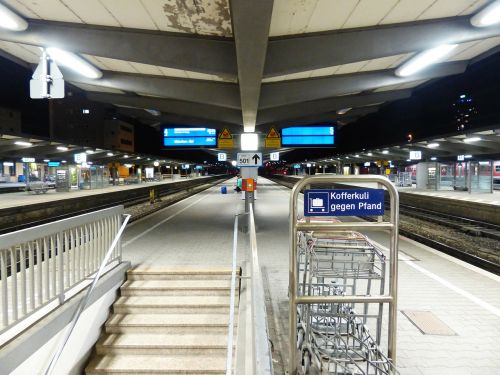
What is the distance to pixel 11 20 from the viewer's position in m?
6.57

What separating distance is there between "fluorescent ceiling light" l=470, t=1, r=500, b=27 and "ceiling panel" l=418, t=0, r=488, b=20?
13 centimetres

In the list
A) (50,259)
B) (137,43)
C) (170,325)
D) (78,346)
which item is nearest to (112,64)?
(137,43)

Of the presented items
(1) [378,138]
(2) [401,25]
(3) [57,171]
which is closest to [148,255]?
(2) [401,25]

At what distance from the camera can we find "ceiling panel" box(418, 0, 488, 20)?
6.26m

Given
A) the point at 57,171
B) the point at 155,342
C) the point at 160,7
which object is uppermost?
the point at 160,7

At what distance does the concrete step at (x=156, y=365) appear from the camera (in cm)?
513

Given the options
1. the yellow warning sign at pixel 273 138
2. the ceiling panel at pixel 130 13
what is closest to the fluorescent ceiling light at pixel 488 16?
the ceiling panel at pixel 130 13

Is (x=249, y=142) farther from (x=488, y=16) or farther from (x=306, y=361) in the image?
(x=306, y=361)

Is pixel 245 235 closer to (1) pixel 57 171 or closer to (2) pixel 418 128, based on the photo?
(2) pixel 418 128

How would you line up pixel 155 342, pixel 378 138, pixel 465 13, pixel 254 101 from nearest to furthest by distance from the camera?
pixel 155 342 < pixel 465 13 < pixel 254 101 < pixel 378 138

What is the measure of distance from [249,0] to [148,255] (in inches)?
231

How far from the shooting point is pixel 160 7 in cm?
592

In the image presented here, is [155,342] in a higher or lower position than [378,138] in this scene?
lower

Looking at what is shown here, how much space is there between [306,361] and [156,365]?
2.60 meters
